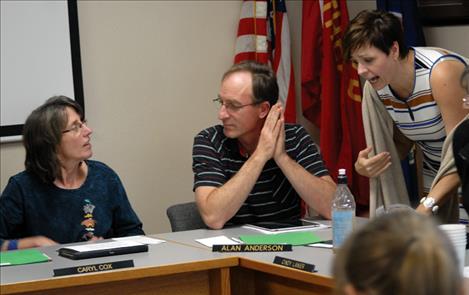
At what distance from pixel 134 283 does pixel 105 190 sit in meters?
0.72

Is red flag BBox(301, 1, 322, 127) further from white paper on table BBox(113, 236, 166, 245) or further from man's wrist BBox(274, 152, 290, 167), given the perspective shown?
white paper on table BBox(113, 236, 166, 245)

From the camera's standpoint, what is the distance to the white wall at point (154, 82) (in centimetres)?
434

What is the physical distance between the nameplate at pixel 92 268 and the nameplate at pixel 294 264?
1.50ft

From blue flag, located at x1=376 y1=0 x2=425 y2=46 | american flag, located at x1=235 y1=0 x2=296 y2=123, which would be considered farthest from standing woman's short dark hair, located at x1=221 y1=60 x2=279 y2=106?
american flag, located at x1=235 y1=0 x2=296 y2=123

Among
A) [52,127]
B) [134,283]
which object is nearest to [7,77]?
[52,127]

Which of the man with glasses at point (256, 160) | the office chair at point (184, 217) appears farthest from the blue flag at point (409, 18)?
the office chair at point (184, 217)

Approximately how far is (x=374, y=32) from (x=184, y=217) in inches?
40.7

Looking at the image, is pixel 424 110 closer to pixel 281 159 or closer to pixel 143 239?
pixel 281 159

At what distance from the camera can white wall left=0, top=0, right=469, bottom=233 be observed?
434cm

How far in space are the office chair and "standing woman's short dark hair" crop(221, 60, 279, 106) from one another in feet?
1.67

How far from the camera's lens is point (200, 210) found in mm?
3191

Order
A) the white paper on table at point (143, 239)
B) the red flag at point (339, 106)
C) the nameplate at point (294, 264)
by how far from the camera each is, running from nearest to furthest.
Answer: the nameplate at point (294, 264)
the white paper on table at point (143, 239)
the red flag at point (339, 106)

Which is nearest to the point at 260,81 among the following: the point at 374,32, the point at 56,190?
the point at 374,32

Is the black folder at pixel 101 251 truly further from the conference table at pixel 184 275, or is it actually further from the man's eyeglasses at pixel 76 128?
the man's eyeglasses at pixel 76 128
